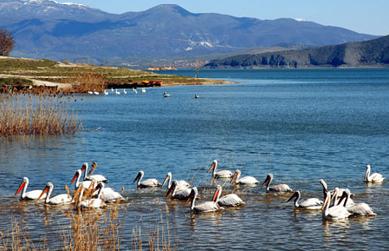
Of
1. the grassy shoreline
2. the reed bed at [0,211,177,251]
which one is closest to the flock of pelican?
the reed bed at [0,211,177,251]

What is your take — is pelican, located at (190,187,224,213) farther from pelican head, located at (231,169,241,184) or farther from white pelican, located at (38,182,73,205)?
pelican head, located at (231,169,241,184)

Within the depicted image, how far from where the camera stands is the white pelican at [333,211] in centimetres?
2009

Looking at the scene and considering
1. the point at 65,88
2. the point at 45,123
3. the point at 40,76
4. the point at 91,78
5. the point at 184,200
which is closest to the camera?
the point at 184,200

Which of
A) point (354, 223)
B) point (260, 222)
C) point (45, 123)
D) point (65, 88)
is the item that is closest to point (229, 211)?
point (260, 222)

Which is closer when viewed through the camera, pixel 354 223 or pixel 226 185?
pixel 354 223

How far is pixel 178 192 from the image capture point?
2303 centimetres

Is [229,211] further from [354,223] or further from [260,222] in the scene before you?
[354,223]

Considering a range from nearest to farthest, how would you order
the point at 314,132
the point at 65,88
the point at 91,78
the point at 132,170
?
the point at 132,170 → the point at 314,132 → the point at 65,88 → the point at 91,78

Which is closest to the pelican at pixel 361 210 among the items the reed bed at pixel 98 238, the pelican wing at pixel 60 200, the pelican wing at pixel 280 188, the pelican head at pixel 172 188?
the pelican wing at pixel 280 188

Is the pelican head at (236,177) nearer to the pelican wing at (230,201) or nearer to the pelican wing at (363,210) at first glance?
the pelican wing at (230,201)

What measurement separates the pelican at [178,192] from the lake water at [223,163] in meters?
0.43

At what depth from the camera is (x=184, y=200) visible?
22812 mm

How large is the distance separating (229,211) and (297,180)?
6122mm

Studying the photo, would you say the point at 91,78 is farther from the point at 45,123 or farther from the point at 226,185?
the point at 226,185
